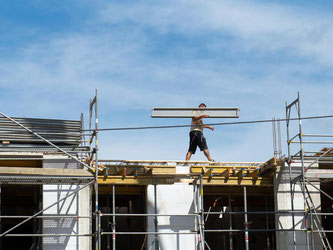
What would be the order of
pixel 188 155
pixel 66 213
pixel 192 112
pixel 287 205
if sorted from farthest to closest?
pixel 188 155
pixel 287 205
pixel 192 112
pixel 66 213

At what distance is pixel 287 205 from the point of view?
20.3 m

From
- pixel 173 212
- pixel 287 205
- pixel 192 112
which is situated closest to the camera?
pixel 173 212

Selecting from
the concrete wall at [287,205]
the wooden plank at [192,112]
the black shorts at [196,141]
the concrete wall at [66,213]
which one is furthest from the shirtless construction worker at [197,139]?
the concrete wall at [66,213]

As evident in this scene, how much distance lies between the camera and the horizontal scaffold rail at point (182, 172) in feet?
64.1

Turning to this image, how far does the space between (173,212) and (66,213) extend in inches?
128

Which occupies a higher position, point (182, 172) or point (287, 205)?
point (182, 172)

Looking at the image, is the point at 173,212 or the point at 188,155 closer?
the point at 173,212

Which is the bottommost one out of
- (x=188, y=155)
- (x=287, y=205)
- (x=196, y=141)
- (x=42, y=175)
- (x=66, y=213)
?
(x=66, y=213)

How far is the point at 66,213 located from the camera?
18.6m

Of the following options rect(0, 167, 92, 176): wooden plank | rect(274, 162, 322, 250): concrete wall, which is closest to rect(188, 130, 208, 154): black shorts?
rect(274, 162, 322, 250): concrete wall

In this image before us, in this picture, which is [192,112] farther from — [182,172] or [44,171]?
[44,171]

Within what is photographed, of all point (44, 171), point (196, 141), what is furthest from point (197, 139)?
point (44, 171)

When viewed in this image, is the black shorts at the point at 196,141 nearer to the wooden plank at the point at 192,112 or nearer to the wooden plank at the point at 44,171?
the wooden plank at the point at 192,112

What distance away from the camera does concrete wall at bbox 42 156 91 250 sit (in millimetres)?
18453
